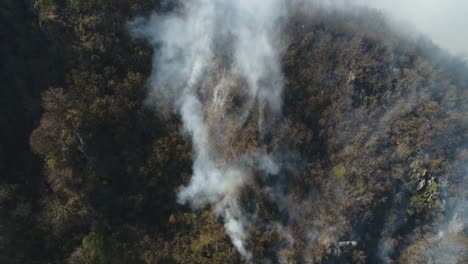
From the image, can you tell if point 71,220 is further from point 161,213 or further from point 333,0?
point 333,0

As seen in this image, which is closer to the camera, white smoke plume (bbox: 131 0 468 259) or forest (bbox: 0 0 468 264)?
forest (bbox: 0 0 468 264)

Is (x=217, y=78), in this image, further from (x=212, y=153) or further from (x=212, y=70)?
(x=212, y=153)

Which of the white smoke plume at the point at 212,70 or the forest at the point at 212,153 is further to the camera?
the white smoke plume at the point at 212,70

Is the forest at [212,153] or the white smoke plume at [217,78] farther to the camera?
the white smoke plume at [217,78]

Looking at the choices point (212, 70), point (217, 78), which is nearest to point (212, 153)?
point (217, 78)

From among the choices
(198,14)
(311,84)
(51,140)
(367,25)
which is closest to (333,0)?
(367,25)
